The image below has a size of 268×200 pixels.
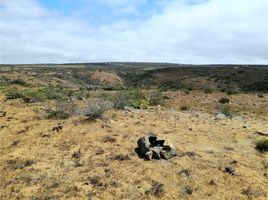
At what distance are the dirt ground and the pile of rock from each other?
25 cm

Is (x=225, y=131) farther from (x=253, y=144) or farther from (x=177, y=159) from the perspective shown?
(x=177, y=159)

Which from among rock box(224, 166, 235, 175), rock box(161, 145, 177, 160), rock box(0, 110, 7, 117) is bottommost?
rock box(0, 110, 7, 117)

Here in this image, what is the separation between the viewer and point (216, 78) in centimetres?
6238

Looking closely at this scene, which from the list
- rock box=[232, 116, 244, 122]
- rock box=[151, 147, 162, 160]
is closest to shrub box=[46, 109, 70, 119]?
rock box=[151, 147, 162, 160]

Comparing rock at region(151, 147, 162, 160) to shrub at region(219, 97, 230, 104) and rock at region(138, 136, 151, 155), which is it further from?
shrub at region(219, 97, 230, 104)

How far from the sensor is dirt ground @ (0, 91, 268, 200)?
11797mm

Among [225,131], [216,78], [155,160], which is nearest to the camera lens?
[155,160]

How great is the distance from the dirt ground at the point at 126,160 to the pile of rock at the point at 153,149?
0.25m

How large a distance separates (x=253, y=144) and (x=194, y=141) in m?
2.17

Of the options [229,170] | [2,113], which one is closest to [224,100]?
[2,113]

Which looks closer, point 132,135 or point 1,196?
point 1,196

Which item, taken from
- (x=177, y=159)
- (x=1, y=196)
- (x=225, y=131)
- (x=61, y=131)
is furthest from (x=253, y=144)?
(x=1, y=196)

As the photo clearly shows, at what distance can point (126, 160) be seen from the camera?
1359 centimetres

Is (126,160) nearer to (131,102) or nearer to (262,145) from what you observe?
(262,145)
